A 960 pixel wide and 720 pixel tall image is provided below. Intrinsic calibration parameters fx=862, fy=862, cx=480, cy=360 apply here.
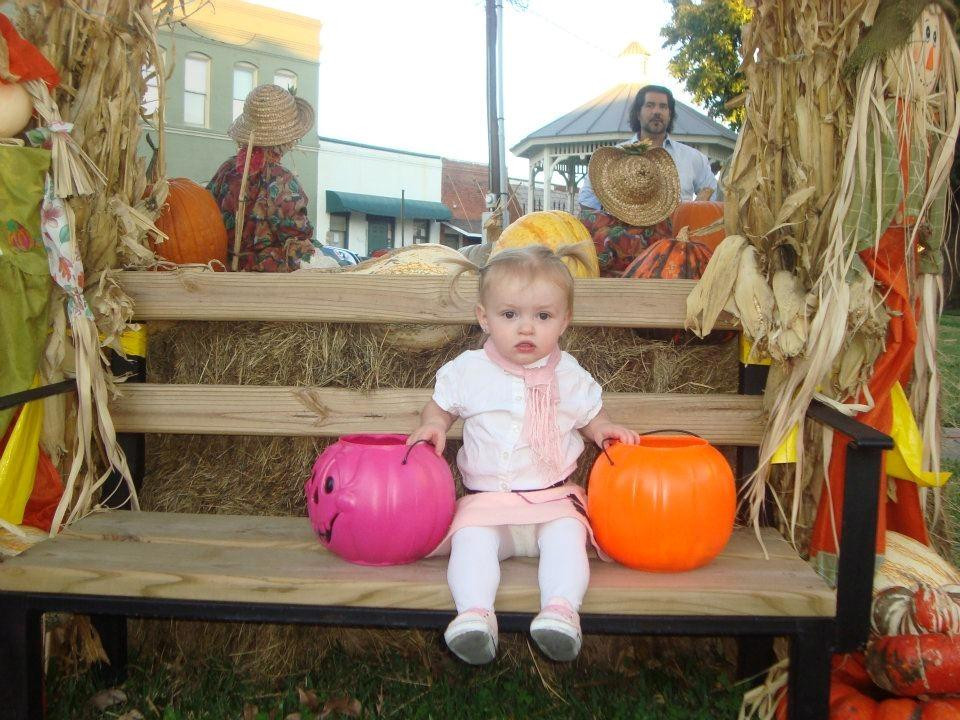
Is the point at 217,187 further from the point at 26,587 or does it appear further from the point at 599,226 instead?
the point at 26,587

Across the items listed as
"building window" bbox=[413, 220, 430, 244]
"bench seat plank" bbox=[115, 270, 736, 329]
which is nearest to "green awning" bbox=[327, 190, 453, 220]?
"building window" bbox=[413, 220, 430, 244]

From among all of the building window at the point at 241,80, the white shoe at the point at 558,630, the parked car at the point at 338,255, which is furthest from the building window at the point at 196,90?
the white shoe at the point at 558,630

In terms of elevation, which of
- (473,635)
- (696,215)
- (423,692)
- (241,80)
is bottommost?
(423,692)

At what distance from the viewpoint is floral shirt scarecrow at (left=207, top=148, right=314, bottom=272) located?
4.26 meters

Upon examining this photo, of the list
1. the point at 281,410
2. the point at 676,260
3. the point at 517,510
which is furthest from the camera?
the point at 676,260

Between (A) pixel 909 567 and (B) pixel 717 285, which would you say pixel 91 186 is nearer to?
(B) pixel 717 285

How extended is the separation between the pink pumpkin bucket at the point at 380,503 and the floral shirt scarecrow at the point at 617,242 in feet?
6.43

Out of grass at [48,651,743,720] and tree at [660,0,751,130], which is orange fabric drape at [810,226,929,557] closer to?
grass at [48,651,743,720]

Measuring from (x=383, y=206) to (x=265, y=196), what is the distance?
26.4 metres

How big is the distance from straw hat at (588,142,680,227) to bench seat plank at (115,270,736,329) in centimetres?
134

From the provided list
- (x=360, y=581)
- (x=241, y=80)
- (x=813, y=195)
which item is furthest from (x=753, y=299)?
(x=241, y=80)

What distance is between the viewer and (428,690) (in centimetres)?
287

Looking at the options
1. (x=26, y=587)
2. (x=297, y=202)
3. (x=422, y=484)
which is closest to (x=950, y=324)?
(x=297, y=202)

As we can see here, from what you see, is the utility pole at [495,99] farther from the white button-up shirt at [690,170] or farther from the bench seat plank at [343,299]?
the bench seat plank at [343,299]
